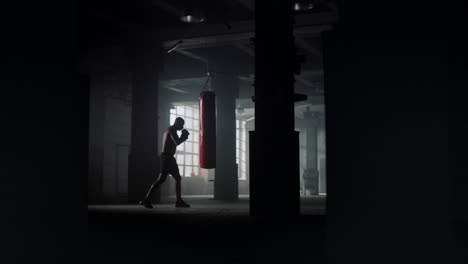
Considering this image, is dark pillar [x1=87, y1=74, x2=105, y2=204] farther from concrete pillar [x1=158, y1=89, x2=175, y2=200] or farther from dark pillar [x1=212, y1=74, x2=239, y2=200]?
dark pillar [x1=212, y1=74, x2=239, y2=200]

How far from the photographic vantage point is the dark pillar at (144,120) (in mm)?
11078

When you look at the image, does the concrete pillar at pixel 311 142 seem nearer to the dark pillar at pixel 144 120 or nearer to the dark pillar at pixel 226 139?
the dark pillar at pixel 226 139

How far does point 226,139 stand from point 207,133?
2572 millimetres

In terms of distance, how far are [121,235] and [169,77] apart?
10.3 m

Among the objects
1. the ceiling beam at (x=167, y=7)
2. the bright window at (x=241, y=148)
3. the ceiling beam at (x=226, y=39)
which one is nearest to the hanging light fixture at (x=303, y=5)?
the ceiling beam at (x=226, y=39)

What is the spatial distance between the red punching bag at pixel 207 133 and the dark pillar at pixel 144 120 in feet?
3.25

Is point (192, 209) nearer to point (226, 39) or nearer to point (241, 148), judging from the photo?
point (226, 39)

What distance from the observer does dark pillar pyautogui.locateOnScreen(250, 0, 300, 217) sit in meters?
6.46

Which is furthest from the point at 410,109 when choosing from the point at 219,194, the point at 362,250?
the point at 219,194

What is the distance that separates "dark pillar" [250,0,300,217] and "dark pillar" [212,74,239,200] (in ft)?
24.4

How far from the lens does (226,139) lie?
46.2 ft

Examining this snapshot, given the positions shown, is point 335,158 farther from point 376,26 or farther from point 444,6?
point 444,6


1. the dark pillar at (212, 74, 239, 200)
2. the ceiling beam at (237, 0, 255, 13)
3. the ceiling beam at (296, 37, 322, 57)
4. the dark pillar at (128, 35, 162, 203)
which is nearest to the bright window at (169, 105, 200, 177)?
the dark pillar at (212, 74, 239, 200)

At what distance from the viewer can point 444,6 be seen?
7.64ft
